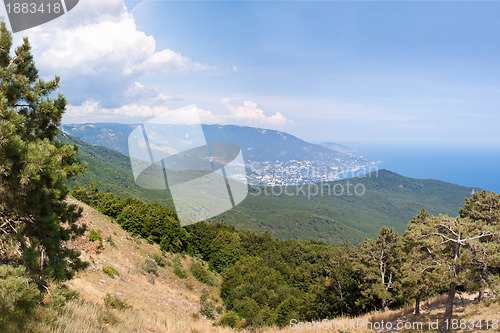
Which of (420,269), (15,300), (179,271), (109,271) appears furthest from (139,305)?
(179,271)

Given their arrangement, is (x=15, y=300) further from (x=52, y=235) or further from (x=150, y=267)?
(x=150, y=267)

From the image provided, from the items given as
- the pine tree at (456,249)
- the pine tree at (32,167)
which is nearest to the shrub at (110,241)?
the pine tree at (32,167)

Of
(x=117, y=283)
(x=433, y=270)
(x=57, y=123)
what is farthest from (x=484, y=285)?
(x=117, y=283)

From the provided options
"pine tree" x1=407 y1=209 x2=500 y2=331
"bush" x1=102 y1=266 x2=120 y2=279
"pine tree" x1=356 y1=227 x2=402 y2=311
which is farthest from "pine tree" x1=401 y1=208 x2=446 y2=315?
"bush" x1=102 y1=266 x2=120 y2=279

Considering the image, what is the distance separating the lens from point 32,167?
13.6 ft

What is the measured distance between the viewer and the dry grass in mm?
6746

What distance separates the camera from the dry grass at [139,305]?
6746mm

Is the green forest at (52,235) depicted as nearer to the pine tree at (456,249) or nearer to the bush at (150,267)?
the pine tree at (456,249)

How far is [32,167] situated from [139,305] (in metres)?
10.1

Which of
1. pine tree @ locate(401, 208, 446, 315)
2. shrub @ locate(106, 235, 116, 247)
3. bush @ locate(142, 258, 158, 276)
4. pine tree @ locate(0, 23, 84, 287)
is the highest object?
pine tree @ locate(0, 23, 84, 287)

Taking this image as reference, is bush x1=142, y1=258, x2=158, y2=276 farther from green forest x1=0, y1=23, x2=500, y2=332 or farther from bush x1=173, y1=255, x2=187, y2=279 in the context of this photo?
green forest x1=0, y1=23, x2=500, y2=332

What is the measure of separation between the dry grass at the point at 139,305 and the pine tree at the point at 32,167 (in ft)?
4.93

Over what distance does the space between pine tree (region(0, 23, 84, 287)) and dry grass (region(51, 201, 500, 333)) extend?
1.50m

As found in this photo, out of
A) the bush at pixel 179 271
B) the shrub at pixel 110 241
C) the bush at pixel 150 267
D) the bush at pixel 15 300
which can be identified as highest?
the bush at pixel 15 300
